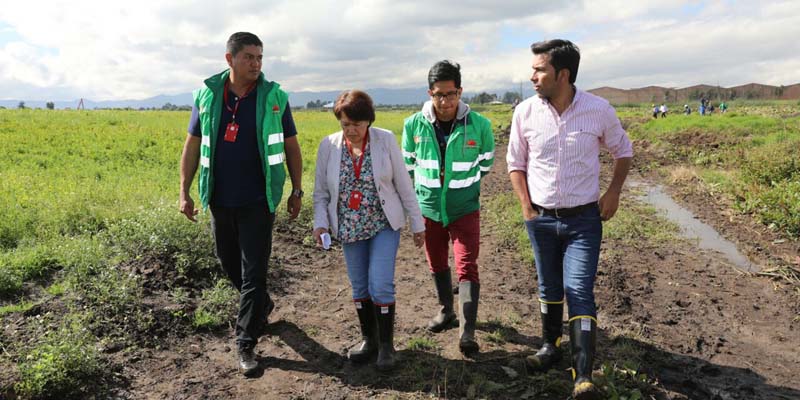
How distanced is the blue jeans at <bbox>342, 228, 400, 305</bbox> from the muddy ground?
1.78 feet

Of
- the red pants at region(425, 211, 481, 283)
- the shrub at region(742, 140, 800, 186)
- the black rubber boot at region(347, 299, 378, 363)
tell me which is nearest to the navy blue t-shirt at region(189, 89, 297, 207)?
the black rubber boot at region(347, 299, 378, 363)

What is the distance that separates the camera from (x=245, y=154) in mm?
3500

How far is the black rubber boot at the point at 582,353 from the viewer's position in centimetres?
289

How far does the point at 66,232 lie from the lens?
6.13 metres

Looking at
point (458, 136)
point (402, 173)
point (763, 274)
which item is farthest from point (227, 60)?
point (763, 274)

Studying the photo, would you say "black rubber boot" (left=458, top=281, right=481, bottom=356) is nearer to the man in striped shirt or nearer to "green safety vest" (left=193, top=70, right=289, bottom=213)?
the man in striped shirt

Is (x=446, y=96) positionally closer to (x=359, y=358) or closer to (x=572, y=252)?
(x=572, y=252)

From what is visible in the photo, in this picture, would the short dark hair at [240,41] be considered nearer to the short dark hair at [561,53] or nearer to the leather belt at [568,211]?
the short dark hair at [561,53]

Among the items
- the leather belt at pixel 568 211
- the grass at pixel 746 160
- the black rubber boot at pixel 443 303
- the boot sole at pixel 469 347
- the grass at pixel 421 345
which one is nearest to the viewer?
the leather belt at pixel 568 211

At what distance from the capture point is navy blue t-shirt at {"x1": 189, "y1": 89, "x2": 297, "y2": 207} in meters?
3.49

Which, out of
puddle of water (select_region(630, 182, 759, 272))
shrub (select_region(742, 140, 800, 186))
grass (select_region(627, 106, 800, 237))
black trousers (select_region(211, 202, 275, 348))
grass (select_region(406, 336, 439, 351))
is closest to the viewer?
black trousers (select_region(211, 202, 275, 348))

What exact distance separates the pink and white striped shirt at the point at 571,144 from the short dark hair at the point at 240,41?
70.8 inches

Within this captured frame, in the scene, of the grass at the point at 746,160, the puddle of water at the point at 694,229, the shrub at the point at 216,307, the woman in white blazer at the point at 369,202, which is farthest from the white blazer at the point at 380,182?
the grass at the point at 746,160

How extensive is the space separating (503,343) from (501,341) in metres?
0.03
